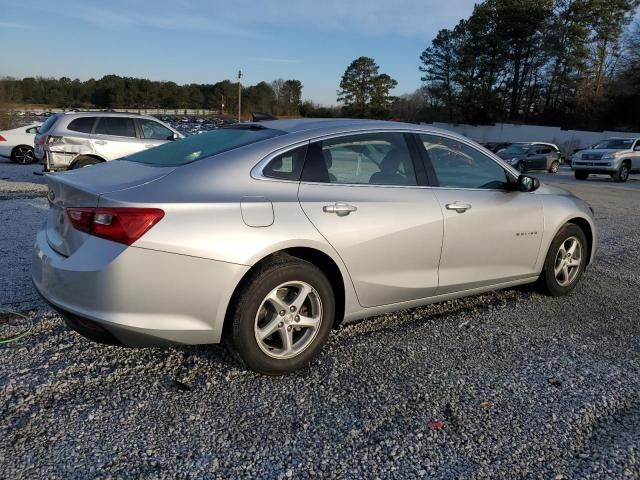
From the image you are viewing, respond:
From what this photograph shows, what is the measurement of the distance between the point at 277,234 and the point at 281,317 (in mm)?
510

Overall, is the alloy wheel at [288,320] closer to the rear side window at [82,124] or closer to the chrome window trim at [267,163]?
the chrome window trim at [267,163]

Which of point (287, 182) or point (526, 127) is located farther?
point (526, 127)

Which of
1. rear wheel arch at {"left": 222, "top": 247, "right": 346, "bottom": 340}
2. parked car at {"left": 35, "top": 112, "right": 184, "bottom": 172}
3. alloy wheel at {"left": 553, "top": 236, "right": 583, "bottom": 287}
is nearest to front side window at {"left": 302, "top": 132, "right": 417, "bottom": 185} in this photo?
rear wheel arch at {"left": 222, "top": 247, "right": 346, "bottom": 340}

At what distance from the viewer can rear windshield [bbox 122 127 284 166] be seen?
11.0 feet

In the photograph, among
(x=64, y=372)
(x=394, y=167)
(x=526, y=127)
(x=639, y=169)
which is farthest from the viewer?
(x=526, y=127)

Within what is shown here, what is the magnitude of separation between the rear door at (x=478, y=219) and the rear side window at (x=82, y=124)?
9048mm

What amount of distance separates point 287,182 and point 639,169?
76.3ft

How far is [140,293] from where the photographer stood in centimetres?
273

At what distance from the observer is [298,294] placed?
3.21 meters

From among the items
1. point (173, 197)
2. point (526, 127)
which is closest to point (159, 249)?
point (173, 197)

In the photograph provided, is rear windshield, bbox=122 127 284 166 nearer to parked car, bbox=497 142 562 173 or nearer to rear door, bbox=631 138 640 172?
rear door, bbox=631 138 640 172

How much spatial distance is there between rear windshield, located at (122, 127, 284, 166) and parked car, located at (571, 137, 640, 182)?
20806 mm

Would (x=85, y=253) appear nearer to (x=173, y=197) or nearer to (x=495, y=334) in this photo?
(x=173, y=197)

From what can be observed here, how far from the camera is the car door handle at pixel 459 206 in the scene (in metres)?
3.86
